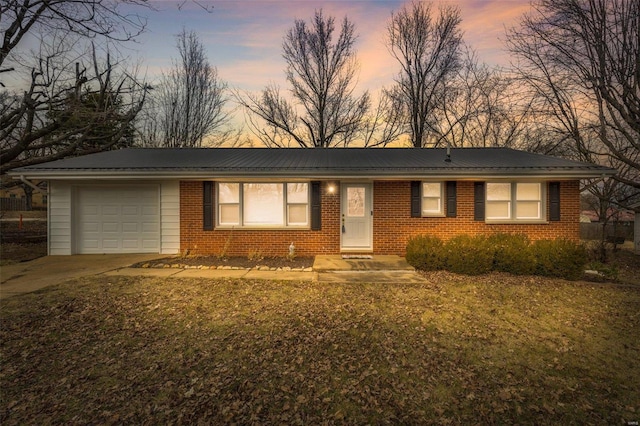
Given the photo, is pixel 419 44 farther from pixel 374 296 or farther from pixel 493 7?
pixel 374 296

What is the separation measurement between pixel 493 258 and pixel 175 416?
781cm

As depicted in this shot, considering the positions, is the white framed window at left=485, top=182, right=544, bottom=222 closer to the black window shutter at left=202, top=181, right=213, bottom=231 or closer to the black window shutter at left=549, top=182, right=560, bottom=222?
the black window shutter at left=549, top=182, right=560, bottom=222

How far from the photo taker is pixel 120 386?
3.27 meters

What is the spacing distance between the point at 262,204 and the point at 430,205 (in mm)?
5560

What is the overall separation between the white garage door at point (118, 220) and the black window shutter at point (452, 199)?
9602mm

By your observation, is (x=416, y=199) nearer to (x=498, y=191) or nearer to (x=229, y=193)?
(x=498, y=191)

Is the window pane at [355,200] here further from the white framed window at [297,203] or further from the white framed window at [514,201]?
the white framed window at [514,201]

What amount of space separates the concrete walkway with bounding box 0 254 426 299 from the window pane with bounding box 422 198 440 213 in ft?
6.61

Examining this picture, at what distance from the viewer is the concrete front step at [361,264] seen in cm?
800

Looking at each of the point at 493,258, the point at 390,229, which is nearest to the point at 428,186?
the point at 390,229

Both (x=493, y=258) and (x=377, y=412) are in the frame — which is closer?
(x=377, y=412)

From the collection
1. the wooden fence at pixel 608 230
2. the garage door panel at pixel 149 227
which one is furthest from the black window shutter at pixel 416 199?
the wooden fence at pixel 608 230

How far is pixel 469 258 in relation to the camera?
768 cm

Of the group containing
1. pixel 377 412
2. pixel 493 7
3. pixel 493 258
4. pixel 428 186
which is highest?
pixel 493 7
